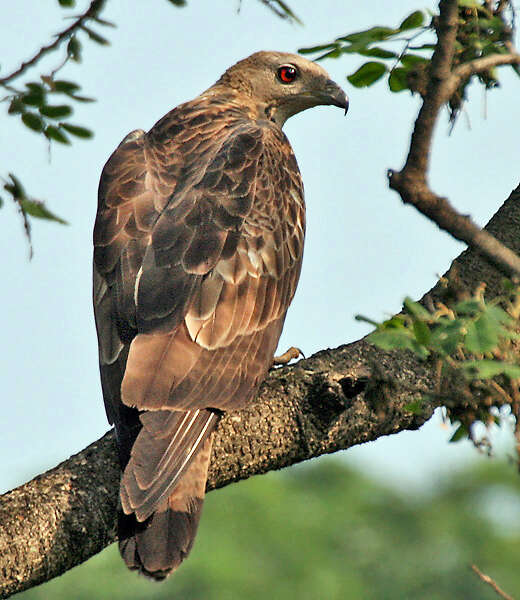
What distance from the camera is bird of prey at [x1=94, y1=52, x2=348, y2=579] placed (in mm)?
3748

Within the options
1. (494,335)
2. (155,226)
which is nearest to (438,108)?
(494,335)

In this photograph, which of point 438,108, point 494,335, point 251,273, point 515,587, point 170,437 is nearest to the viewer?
point 494,335

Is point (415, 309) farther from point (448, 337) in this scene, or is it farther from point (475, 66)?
point (475, 66)

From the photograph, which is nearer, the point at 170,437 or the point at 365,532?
the point at 170,437

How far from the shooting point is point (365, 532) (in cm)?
2148

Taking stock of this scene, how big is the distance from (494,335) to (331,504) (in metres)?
19.8

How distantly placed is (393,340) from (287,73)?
375 centimetres

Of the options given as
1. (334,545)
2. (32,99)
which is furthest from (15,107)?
(334,545)

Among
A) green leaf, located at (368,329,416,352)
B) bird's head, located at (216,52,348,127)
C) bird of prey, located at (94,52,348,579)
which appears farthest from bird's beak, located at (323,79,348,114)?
green leaf, located at (368,329,416,352)

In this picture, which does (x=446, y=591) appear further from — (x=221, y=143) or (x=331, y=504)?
(x=221, y=143)

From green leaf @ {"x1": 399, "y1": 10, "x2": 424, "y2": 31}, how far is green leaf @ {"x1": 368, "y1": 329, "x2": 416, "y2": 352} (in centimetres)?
103

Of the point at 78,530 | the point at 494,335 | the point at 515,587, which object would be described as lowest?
the point at 515,587

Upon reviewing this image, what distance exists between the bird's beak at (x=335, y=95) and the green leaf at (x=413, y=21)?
9.09 ft

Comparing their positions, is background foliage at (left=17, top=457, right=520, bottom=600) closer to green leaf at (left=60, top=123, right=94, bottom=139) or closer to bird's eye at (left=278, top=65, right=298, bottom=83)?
bird's eye at (left=278, top=65, right=298, bottom=83)
